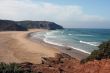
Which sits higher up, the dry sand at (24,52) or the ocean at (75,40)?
the dry sand at (24,52)

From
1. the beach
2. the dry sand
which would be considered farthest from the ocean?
the dry sand

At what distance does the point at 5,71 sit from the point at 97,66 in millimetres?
3925

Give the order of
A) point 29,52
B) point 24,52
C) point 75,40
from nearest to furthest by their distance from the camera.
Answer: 1. point 24,52
2. point 29,52
3. point 75,40

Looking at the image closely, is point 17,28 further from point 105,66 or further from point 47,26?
point 105,66

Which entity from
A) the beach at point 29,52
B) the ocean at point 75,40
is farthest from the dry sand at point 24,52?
the ocean at point 75,40

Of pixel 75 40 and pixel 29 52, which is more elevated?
pixel 29 52

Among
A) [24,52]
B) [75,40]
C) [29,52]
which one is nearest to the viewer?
[24,52]

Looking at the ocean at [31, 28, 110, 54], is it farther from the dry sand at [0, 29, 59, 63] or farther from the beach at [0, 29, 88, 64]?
the dry sand at [0, 29, 59, 63]

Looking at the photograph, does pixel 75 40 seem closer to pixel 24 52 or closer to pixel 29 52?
pixel 29 52

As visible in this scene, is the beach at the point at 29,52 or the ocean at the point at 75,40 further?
the ocean at the point at 75,40

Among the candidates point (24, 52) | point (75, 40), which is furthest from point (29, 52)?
point (75, 40)

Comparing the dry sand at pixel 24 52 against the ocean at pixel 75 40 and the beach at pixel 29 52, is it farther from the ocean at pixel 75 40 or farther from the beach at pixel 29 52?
the ocean at pixel 75 40

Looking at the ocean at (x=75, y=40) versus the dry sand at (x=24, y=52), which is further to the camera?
the ocean at (x=75, y=40)

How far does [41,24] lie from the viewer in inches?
6088
